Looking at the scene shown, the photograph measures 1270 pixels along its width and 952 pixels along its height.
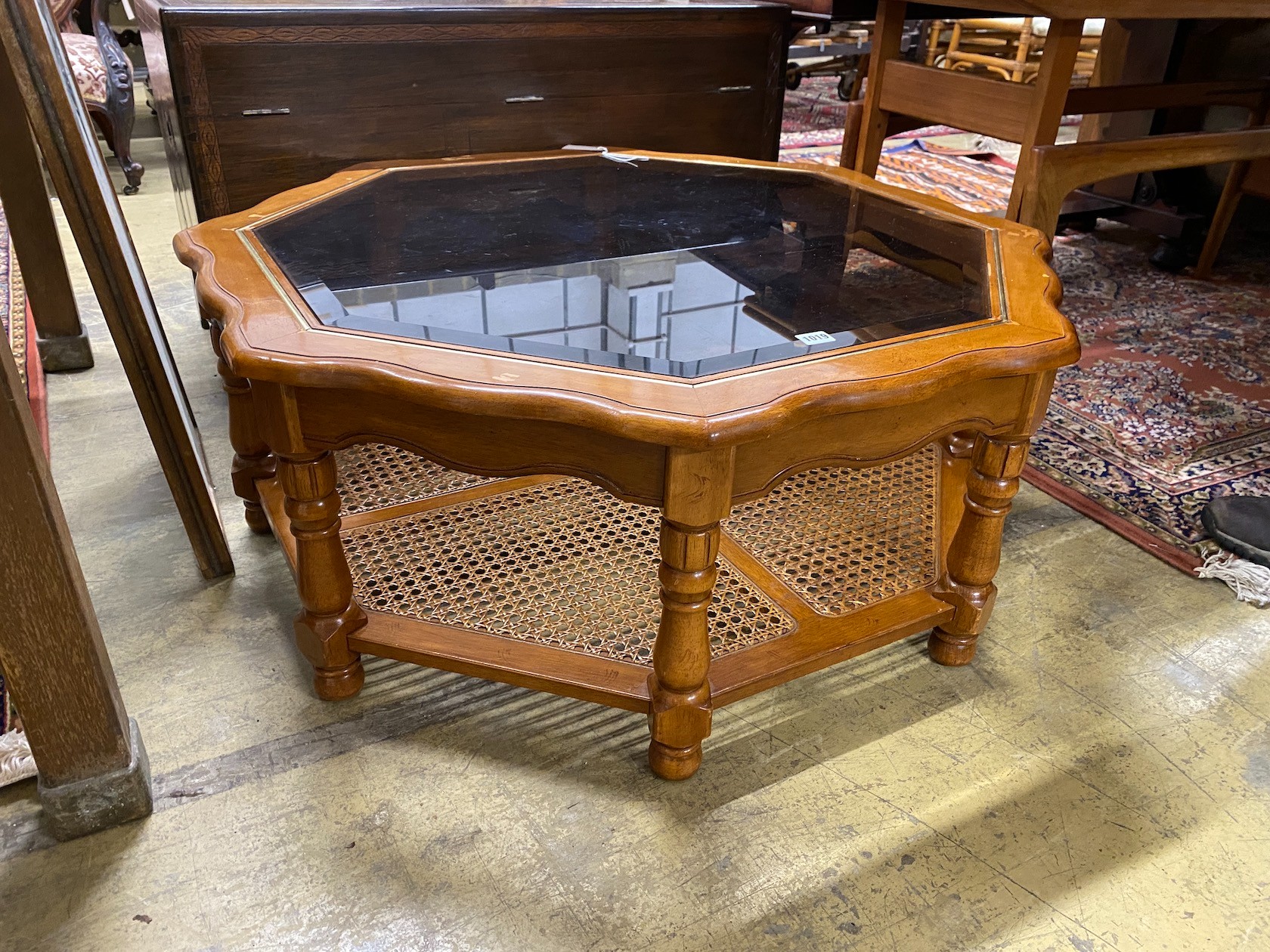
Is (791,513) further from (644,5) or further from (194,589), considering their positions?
(644,5)

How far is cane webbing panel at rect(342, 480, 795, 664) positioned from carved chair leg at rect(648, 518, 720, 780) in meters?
0.17

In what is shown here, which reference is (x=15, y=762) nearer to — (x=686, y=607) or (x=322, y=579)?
(x=322, y=579)

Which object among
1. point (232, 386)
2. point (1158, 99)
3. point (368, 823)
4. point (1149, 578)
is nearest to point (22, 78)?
point (232, 386)

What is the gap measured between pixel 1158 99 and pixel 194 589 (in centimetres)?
296

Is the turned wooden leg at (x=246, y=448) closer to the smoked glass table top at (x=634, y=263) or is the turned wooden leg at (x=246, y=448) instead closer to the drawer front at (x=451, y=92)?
the smoked glass table top at (x=634, y=263)

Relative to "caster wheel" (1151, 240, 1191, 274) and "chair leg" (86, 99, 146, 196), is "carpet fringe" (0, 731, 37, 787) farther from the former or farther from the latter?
"caster wheel" (1151, 240, 1191, 274)

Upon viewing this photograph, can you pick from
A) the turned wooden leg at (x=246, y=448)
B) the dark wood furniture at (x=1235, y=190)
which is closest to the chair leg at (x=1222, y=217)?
the dark wood furniture at (x=1235, y=190)

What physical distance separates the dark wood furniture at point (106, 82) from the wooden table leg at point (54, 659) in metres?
3.36

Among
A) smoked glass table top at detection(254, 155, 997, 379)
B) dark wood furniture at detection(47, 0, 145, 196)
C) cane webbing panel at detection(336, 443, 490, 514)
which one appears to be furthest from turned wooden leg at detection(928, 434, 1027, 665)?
dark wood furniture at detection(47, 0, 145, 196)

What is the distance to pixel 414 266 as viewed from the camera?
1349 millimetres

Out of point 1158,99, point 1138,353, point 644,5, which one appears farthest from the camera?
point 1158,99

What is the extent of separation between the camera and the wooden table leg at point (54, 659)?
1.03m

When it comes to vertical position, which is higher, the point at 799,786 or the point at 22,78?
the point at 22,78

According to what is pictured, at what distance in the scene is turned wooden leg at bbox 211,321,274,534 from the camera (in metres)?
1.61
